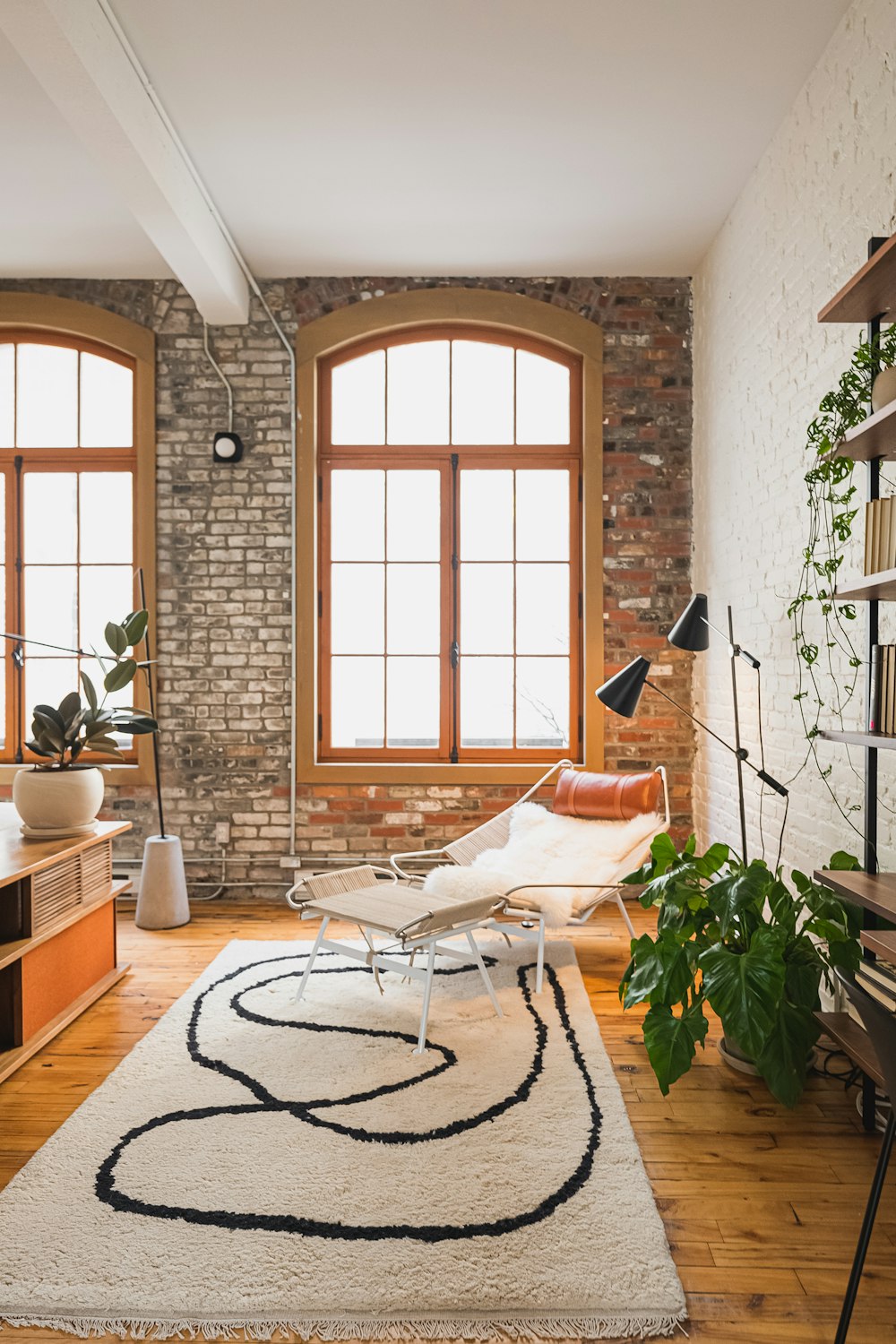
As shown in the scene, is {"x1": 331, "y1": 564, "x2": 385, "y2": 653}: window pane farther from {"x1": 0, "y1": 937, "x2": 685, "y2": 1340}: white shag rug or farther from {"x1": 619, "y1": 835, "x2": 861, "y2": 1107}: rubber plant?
{"x1": 619, "y1": 835, "x2": 861, "y2": 1107}: rubber plant

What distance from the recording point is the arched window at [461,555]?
18.8 feet

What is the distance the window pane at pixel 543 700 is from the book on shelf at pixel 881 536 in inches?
127

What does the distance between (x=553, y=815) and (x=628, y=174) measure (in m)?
3.16

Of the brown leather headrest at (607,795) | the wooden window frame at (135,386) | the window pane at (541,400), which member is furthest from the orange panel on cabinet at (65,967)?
the window pane at (541,400)

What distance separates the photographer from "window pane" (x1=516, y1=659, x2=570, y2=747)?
5723 mm

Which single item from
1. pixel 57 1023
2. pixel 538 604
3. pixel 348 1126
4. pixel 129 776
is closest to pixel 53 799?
pixel 57 1023

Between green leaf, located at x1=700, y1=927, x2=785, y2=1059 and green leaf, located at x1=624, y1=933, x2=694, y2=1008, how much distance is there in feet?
0.32

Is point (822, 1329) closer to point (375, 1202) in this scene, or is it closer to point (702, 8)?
point (375, 1202)

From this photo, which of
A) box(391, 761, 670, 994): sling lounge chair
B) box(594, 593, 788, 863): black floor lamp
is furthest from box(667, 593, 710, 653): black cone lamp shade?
box(391, 761, 670, 994): sling lounge chair

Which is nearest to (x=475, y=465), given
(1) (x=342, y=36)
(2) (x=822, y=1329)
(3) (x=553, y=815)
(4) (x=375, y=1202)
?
(3) (x=553, y=815)

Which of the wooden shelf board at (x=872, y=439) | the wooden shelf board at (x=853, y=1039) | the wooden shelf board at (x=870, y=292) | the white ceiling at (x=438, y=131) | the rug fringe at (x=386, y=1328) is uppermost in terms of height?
the white ceiling at (x=438, y=131)

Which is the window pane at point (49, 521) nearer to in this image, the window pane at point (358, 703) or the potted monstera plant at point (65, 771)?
the window pane at point (358, 703)

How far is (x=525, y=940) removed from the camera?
4.66 metres

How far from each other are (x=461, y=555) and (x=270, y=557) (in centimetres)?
114
